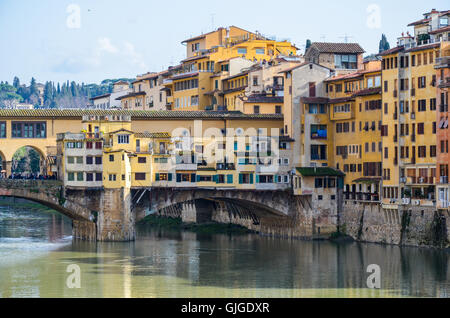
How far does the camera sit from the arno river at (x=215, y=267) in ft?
192

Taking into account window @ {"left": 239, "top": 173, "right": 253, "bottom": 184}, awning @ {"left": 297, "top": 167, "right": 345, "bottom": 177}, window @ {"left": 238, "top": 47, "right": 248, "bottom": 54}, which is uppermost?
window @ {"left": 238, "top": 47, "right": 248, "bottom": 54}

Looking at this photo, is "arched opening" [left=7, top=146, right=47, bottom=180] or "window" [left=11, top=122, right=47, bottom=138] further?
"arched opening" [left=7, top=146, right=47, bottom=180]

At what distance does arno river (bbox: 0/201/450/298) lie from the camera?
58.5 metres

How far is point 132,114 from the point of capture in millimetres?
83375

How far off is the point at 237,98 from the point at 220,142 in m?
8.21

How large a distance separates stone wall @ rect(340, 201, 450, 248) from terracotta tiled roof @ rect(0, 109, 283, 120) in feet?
33.0

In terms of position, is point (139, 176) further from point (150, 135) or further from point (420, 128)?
point (420, 128)

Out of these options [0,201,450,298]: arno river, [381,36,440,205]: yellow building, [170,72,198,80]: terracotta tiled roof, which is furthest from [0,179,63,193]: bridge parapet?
[170,72,198,80]: terracotta tiled roof

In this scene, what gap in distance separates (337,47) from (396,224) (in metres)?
18.1

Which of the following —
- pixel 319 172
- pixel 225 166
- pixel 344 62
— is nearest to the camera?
pixel 225 166

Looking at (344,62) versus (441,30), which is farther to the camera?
(344,62)

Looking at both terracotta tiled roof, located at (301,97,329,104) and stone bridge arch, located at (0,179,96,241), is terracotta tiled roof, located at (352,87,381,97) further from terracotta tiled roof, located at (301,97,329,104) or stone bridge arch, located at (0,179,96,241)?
stone bridge arch, located at (0,179,96,241)

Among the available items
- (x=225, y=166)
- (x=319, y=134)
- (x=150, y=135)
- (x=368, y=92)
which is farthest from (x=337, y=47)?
(x=150, y=135)

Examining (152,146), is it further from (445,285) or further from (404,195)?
(445,285)
